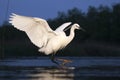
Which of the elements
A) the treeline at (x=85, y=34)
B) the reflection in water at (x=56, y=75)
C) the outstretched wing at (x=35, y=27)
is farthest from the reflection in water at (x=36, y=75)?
the treeline at (x=85, y=34)

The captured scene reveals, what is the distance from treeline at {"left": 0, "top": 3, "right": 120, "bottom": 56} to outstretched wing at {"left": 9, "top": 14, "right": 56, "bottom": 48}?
Result: 513 cm

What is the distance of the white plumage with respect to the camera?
73.9ft

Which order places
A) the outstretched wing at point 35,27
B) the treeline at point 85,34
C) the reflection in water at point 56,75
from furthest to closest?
1. the treeline at point 85,34
2. the outstretched wing at point 35,27
3. the reflection in water at point 56,75

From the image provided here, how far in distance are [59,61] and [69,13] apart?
33904 millimetres

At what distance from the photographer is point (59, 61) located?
23.8 metres

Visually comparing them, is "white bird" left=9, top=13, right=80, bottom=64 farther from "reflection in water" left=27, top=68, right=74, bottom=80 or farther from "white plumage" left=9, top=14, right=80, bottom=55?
"reflection in water" left=27, top=68, right=74, bottom=80

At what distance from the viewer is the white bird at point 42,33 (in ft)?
73.9

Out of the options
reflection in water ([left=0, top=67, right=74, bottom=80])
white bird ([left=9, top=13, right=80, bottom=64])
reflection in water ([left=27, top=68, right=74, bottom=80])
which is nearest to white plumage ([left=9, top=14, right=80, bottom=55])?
white bird ([left=9, top=13, right=80, bottom=64])

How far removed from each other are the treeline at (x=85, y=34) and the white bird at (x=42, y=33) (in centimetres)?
493

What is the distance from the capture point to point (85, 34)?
159ft

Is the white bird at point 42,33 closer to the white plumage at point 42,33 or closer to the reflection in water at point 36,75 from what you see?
the white plumage at point 42,33

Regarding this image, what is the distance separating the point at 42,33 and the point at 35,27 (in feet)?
1.61

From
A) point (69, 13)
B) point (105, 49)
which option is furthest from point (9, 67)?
point (69, 13)

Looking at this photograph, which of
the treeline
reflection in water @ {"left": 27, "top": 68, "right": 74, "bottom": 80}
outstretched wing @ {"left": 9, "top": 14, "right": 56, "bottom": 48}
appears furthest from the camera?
the treeline
